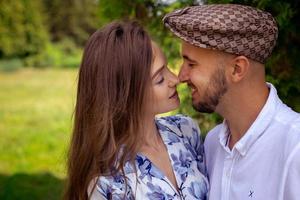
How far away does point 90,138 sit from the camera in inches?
85.0

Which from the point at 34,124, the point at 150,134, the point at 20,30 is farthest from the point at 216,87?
the point at 20,30

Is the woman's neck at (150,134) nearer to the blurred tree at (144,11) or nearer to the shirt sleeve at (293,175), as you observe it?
the shirt sleeve at (293,175)

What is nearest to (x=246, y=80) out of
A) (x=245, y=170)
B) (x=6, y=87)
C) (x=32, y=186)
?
(x=245, y=170)

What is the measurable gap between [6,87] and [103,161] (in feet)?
54.0

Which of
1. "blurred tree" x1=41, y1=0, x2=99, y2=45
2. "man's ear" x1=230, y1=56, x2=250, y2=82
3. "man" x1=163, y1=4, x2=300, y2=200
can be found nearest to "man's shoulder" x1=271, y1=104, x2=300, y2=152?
"man" x1=163, y1=4, x2=300, y2=200

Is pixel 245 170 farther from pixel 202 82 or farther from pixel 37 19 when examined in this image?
pixel 37 19

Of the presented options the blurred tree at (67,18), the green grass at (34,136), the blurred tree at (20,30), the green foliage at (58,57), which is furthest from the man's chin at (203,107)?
the blurred tree at (67,18)

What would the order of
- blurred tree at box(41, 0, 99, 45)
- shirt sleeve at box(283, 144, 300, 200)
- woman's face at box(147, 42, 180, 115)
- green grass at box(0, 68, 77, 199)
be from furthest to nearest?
blurred tree at box(41, 0, 99, 45), green grass at box(0, 68, 77, 199), woman's face at box(147, 42, 180, 115), shirt sleeve at box(283, 144, 300, 200)

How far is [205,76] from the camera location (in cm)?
204

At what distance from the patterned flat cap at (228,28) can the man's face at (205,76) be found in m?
0.07

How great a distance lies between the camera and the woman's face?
2139 millimetres

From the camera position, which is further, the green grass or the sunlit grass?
the sunlit grass

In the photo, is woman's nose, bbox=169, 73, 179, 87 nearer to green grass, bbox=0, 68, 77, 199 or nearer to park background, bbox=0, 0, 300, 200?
park background, bbox=0, 0, 300, 200

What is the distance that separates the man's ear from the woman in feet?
0.87
